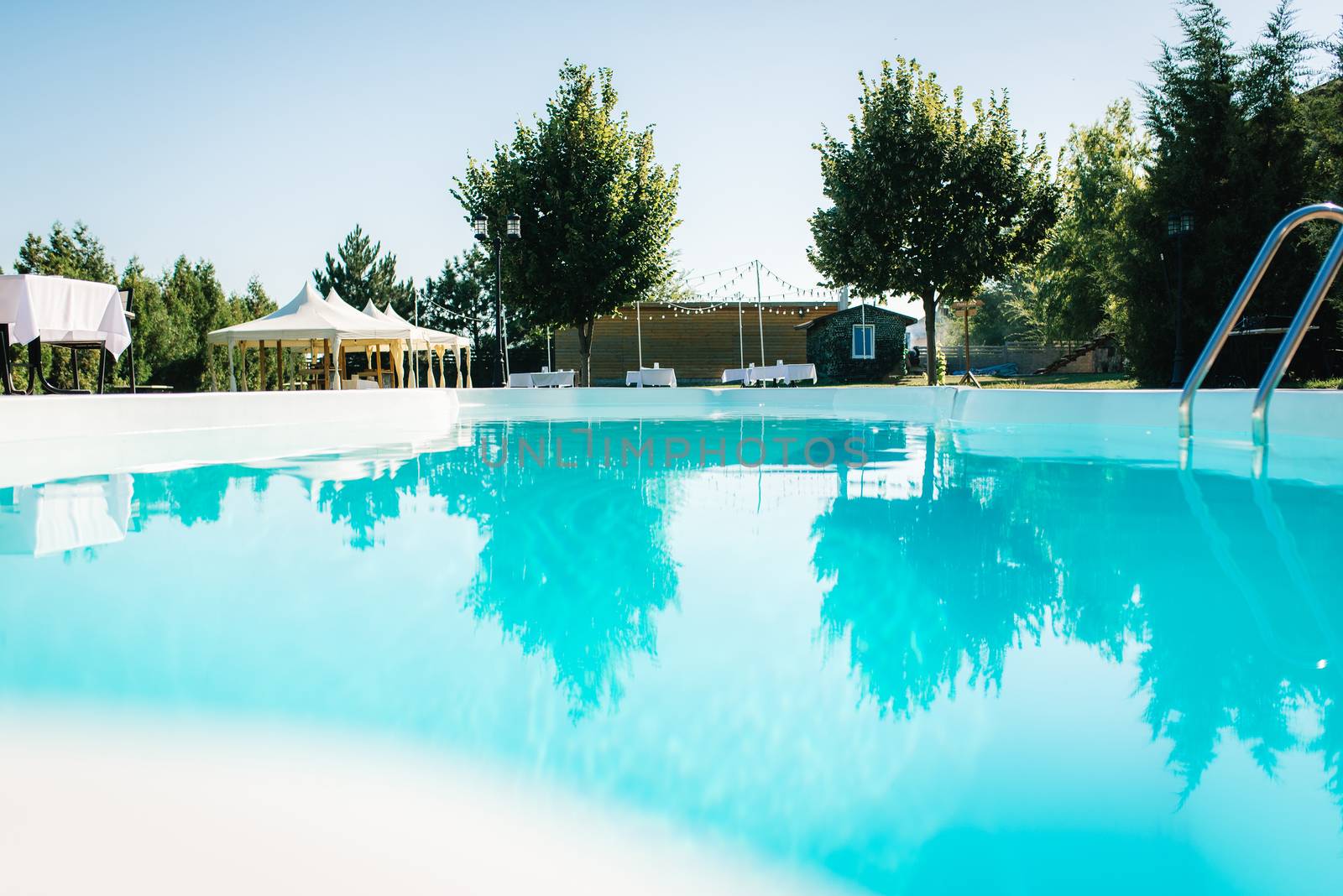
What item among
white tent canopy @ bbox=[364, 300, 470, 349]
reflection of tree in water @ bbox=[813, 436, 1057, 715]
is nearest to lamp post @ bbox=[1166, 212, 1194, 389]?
reflection of tree in water @ bbox=[813, 436, 1057, 715]

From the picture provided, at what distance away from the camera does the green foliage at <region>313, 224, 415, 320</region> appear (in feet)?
155

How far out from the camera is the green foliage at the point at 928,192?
69.6 feet

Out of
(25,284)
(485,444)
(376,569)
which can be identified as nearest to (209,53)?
(25,284)

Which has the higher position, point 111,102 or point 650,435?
point 111,102

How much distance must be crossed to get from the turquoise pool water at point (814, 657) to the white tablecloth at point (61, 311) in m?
4.26

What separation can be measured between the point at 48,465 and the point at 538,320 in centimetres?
1886

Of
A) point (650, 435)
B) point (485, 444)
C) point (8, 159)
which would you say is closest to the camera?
point (485, 444)

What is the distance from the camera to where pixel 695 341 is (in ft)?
114

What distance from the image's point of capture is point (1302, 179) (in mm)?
15961

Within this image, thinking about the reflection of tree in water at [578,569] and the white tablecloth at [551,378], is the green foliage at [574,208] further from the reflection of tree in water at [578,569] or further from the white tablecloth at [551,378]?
the reflection of tree in water at [578,569]

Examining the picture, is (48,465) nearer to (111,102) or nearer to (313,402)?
(313,402)

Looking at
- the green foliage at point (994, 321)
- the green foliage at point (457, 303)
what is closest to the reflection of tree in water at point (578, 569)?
the green foliage at point (457, 303)

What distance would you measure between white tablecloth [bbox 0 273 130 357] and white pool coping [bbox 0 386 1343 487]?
681 millimetres

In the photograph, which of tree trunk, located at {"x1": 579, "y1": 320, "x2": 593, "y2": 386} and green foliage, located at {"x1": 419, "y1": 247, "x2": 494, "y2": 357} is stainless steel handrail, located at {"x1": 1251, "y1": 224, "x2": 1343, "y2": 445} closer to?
tree trunk, located at {"x1": 579, "y1": 320, "x2": 593, "y2": 386}
